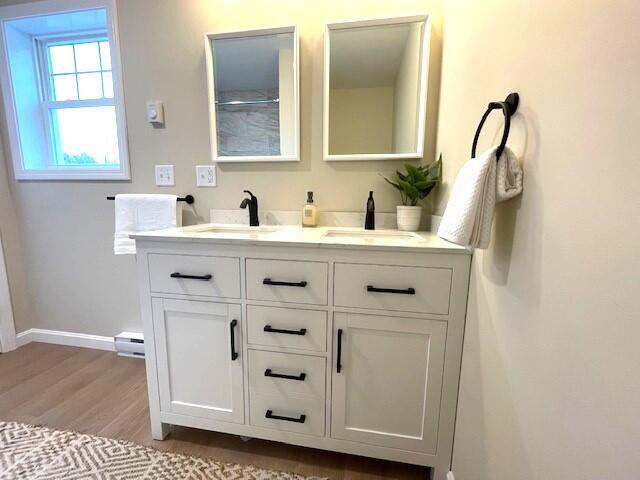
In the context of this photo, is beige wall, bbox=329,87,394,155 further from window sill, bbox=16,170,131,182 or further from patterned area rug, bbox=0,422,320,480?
patterned area rug, bbox=0,422,320,480

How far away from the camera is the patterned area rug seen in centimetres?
115

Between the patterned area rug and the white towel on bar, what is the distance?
1.12 meters

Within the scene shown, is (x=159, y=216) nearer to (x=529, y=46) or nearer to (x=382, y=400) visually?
(x=382, y=400)

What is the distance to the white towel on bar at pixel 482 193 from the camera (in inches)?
25.7

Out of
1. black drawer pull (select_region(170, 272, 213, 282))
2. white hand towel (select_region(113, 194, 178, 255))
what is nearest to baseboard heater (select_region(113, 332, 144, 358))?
white hand towel (select_region(113, 194, 178, 255))

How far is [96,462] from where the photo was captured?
1.20 m

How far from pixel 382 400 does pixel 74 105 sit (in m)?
2.44

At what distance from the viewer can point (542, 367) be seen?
0.55m

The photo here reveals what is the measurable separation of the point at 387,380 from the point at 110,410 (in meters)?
1.41

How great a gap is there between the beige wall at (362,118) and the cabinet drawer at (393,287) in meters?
0.72

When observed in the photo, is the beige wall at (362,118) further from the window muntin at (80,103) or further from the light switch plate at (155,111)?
the window muntin at (80,103)

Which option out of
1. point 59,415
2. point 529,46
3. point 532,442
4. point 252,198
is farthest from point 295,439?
point 529,46

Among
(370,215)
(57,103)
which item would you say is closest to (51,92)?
(57,103)

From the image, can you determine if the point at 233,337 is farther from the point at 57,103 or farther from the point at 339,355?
the point at 57,103
